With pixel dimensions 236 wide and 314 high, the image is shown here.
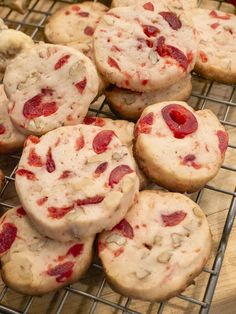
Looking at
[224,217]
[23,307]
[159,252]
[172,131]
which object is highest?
[172,131]

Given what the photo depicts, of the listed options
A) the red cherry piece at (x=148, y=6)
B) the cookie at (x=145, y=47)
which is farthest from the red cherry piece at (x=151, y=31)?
the red cherry piece at (x=148, y=6)

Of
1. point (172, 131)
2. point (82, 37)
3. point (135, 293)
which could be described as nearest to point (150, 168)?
point (172, 131)

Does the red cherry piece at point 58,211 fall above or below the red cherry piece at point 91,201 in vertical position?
below

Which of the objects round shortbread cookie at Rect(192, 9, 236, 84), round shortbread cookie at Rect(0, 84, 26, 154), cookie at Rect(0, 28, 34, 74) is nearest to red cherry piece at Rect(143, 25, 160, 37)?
round shortbread cookie at Rect(192, 9, 236, 84)

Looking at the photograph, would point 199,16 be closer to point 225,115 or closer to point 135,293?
point 225,115

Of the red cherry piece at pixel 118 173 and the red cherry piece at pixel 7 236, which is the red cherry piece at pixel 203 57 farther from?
the red cherry piece at pixel 7 236

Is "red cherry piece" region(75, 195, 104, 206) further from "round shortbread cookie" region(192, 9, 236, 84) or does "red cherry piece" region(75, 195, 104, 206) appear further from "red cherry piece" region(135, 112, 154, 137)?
"round shortbread cookie" region(192, 9, 236, 84)
